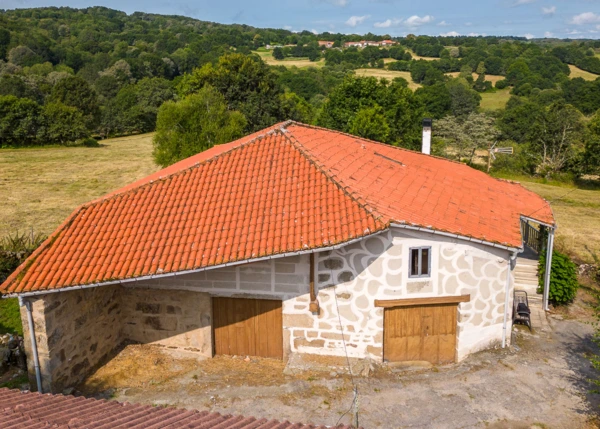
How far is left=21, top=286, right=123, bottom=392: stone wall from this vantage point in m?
11.0

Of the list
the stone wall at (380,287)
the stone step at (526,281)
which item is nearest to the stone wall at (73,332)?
the stone wall at (380,287)

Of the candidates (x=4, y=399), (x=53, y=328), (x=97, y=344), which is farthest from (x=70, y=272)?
(x=4, y=399)

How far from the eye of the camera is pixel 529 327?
1459 centimetres

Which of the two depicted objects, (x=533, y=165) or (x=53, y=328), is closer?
(x=53, y=328)

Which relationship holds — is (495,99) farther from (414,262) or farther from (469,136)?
(414,262)

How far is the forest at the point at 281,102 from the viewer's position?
1468 inches

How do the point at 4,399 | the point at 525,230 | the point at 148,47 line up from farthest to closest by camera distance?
the point at 148,47 < the point at 525,230 < the point at 4,399

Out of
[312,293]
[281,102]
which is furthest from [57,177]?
[312,293]

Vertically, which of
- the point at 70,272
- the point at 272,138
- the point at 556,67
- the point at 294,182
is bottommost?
the point at 70,272

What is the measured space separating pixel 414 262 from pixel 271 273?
10.9 ft

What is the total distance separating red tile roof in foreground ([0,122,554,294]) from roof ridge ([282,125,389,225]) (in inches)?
1.2

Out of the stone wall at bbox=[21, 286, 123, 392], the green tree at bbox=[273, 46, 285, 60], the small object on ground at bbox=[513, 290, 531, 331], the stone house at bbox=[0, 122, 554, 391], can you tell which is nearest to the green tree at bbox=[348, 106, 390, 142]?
the small object on ground at bbox=[513, 290, 531, 331]

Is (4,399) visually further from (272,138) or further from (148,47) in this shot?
(148,47)

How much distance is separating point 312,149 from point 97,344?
7.65 m
